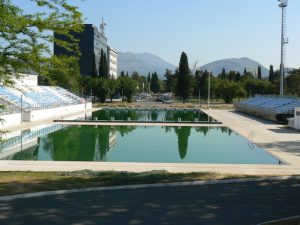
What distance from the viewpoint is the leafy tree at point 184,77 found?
75.2m

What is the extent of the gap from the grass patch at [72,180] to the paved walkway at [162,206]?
864 mm

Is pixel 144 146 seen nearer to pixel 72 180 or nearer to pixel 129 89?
pixel 72 180

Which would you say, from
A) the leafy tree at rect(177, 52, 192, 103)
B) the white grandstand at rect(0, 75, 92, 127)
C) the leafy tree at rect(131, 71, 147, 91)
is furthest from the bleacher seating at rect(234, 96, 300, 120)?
the leafy tree at rect(131, 71, 147, 91)

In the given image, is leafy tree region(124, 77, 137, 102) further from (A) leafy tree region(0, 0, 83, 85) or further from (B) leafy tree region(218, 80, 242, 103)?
(A) leafy tree region(0, 0, 83, 85)

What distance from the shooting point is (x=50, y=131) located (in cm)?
3075

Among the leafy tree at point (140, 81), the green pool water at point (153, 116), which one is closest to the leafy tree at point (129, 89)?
the green pool water at point (153, 116)

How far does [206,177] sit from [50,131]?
20448mm

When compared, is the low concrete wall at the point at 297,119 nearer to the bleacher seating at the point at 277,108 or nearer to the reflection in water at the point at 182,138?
the bleacher seating at the point at 277,108

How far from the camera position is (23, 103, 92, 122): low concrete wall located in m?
36.1

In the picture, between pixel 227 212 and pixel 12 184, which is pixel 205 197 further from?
pixel 12 184

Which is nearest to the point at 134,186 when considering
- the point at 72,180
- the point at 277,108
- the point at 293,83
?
the point at 72,180

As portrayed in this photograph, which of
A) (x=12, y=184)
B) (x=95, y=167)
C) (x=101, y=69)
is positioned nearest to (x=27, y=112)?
(x=95, y=167)

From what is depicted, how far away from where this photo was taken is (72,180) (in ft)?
37.9

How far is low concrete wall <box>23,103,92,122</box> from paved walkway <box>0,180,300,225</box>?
2783 centimetres
